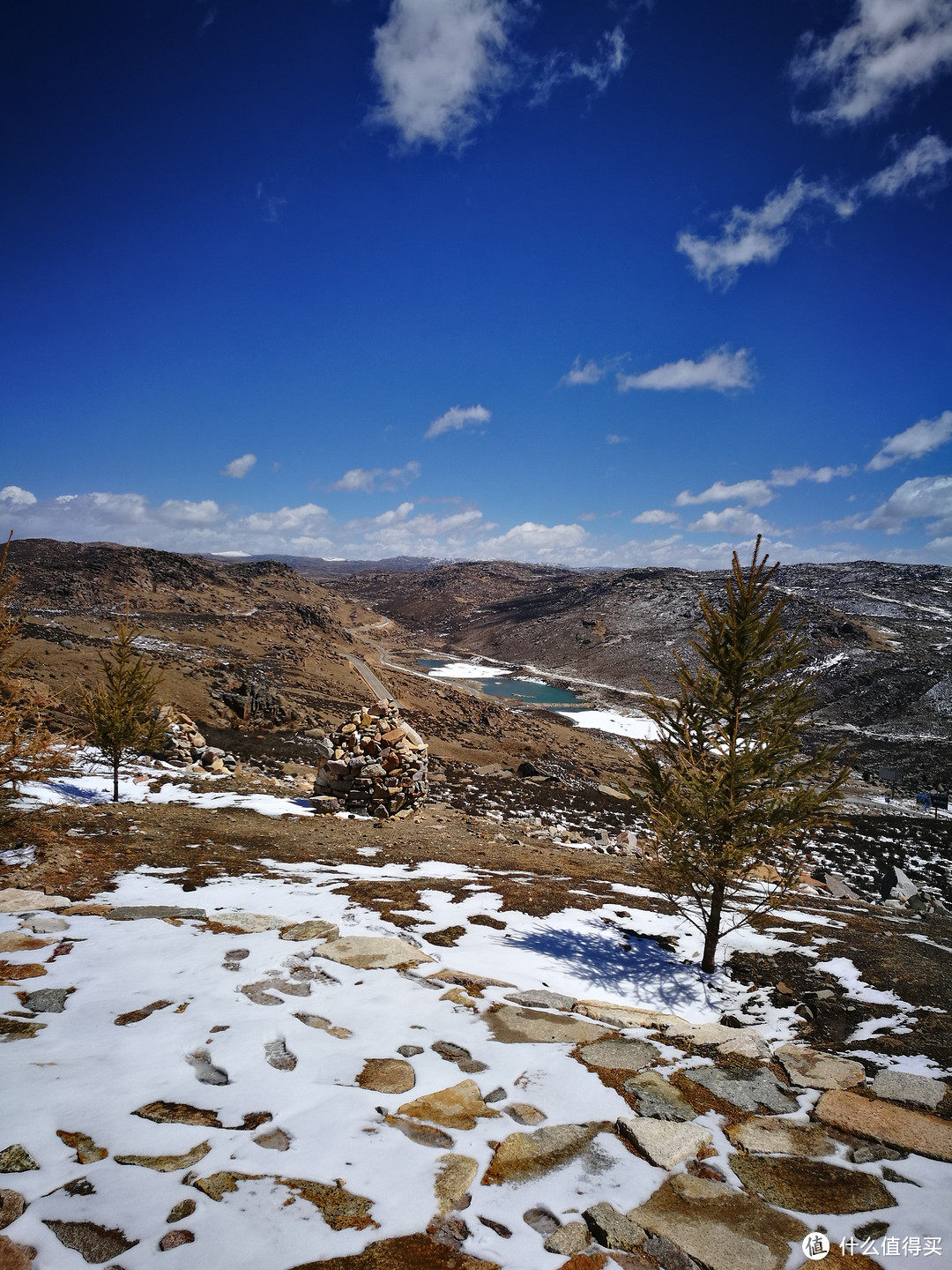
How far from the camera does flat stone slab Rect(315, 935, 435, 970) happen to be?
632cm

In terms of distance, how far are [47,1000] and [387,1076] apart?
3130mm

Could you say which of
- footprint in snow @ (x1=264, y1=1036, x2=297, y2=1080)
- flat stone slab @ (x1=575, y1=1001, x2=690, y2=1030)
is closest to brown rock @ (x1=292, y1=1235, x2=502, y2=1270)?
footprint in snow @ (x1=264, y1=1036, x2=297, y2=1080)

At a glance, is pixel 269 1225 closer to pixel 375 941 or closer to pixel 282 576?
pixel 375 941

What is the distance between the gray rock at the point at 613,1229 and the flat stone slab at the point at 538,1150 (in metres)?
0.42

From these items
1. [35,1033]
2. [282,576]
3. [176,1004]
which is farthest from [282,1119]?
[282,576]

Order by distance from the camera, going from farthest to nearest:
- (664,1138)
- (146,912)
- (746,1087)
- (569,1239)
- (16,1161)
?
1. (146,912)
2. (746,1087)
3. (664,1138)
4. (16,1161)
5. (569,1239)

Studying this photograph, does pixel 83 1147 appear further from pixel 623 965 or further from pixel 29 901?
pixel 623 965

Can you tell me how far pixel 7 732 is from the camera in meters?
7.86

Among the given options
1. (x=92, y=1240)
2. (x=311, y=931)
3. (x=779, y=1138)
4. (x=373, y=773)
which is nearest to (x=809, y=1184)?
(x=779, y=1138)

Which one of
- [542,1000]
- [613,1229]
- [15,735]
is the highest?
[15,735]

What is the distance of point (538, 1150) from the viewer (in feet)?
12.1

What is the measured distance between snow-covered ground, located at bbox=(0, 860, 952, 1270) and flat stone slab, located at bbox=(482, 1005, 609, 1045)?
0.35ft

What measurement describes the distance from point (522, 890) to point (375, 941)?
4.15 m

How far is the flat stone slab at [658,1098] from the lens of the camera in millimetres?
4211
